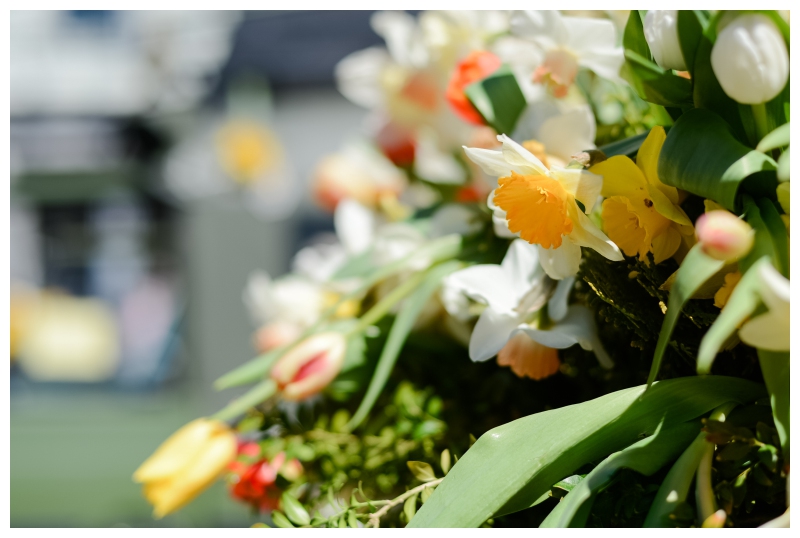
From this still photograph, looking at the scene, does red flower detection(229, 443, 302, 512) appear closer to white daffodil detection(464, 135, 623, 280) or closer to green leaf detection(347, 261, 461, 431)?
green leaf detection(347, 261, 461, 431)

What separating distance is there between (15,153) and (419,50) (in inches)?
155

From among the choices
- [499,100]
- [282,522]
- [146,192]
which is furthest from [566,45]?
[146,192]

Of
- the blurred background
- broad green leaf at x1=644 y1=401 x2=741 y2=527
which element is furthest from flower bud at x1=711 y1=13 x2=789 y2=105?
the blurred background

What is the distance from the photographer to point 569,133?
0.30 m

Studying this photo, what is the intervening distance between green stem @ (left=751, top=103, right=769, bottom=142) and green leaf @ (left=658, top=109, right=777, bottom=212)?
11 millimetres

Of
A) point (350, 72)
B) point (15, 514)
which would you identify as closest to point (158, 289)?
point (15, 514)

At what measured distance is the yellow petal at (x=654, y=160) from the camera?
0.72 ft

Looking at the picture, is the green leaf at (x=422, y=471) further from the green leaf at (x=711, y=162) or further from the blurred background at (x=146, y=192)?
the blurred background at (x=146, y=192)

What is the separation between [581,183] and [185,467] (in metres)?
0.27

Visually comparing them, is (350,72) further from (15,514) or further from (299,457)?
(15,514)

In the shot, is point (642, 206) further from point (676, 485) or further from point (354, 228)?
point (354, 228)

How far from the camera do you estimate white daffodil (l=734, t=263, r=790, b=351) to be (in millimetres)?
152

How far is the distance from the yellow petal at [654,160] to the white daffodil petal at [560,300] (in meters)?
0.06

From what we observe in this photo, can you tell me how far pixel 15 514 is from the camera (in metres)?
2.46
